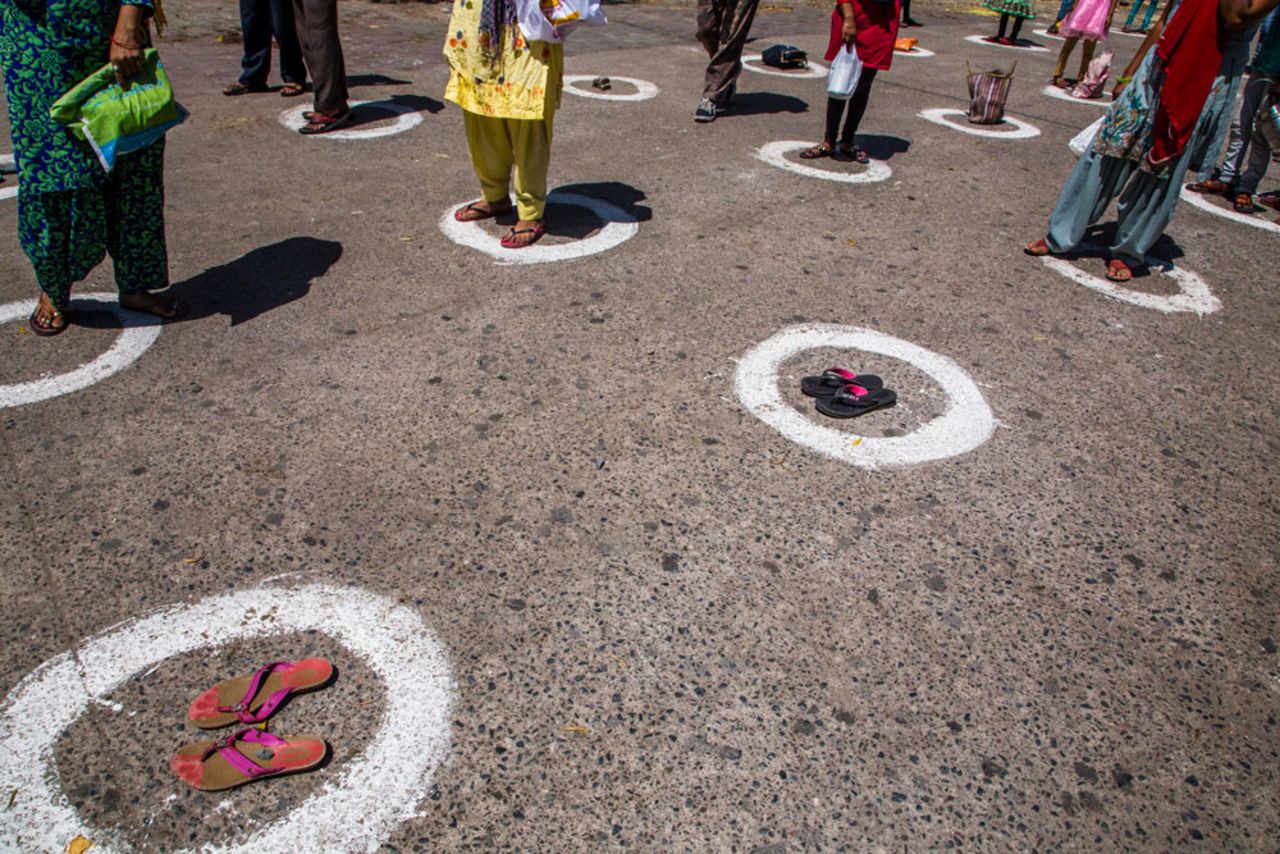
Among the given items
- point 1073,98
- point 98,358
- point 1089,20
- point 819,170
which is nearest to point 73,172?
point 98,358

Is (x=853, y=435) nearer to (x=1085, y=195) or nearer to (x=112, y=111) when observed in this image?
(x=1085, y=195)

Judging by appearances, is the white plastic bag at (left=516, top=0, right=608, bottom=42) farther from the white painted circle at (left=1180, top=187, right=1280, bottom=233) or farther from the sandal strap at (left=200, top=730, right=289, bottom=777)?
the white painted circle at (left=1180, top=187, right=1280, bottom=233)

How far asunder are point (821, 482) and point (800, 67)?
8132mm

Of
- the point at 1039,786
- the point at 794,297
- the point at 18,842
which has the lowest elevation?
the point at 18,842

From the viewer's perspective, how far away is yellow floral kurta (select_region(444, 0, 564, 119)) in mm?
4207

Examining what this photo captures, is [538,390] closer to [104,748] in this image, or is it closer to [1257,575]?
[104,748]

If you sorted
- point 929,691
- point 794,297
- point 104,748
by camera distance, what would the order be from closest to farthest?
point 104,748 < point 929,691 < point 794,297

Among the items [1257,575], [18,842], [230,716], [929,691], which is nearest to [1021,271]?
[1257,575]

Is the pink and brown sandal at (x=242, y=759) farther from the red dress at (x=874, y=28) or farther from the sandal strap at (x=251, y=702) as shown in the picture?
the red dress at (x=874, y=28)

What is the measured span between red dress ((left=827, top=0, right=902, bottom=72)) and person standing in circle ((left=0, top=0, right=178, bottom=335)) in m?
4.49

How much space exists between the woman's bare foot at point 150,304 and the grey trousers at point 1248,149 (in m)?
7.08

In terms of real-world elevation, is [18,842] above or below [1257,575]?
below

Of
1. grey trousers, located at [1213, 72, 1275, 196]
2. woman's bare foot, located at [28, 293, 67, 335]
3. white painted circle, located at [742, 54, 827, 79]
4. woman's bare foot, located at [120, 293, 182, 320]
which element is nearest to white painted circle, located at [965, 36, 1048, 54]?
white painted circle, located at [742, 54, 827, 79]

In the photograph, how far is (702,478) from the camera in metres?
3.01
